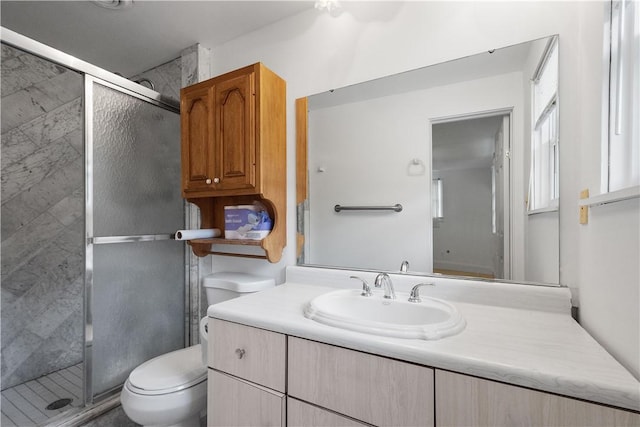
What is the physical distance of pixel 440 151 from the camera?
1286 mm

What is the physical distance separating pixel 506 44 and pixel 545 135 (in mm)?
398

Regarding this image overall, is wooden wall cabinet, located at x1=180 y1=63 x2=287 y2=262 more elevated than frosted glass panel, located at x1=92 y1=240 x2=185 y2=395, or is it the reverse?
wooden wall cabinet, located at x1=180 y1=63 x2=287 y2=262

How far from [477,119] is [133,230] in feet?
6.28

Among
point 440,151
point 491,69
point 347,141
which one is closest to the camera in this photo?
point 491,69

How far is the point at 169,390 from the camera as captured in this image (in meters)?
1.22

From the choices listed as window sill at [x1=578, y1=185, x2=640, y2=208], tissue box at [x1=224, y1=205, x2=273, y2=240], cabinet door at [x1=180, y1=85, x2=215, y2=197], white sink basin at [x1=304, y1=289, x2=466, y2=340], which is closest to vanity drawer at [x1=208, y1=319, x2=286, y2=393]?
white sink basin at [x1=304, y1=289, x2=466, y2=340]

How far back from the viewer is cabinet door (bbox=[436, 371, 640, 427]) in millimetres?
599

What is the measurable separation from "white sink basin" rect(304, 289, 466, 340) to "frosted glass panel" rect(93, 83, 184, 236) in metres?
1.29

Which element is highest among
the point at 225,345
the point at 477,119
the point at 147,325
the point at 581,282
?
the point at 477,119

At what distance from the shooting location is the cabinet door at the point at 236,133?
1446 millimetres

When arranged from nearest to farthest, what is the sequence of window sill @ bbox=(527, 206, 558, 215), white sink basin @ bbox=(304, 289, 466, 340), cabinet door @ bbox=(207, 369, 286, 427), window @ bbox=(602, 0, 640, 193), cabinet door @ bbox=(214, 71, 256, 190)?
window @ bbox=(602, 0, 640, 193)
white sink basin @ bbox=(304, 289, 466, 340)
cabinet door @ bbox=(207, 369, 286, 427)
window sill @ bbox=(527, 206, 558, 215)
cabinet door @ bbox=(214, 71, 256, 190)

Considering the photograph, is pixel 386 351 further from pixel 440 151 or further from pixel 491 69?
pixel 491 69

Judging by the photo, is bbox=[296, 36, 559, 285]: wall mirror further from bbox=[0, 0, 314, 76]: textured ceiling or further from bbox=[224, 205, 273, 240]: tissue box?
bbox=[0, 0, 314, 76]: textured ceiling

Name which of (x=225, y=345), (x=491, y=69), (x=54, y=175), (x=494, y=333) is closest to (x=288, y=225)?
(x=225, y=345)
